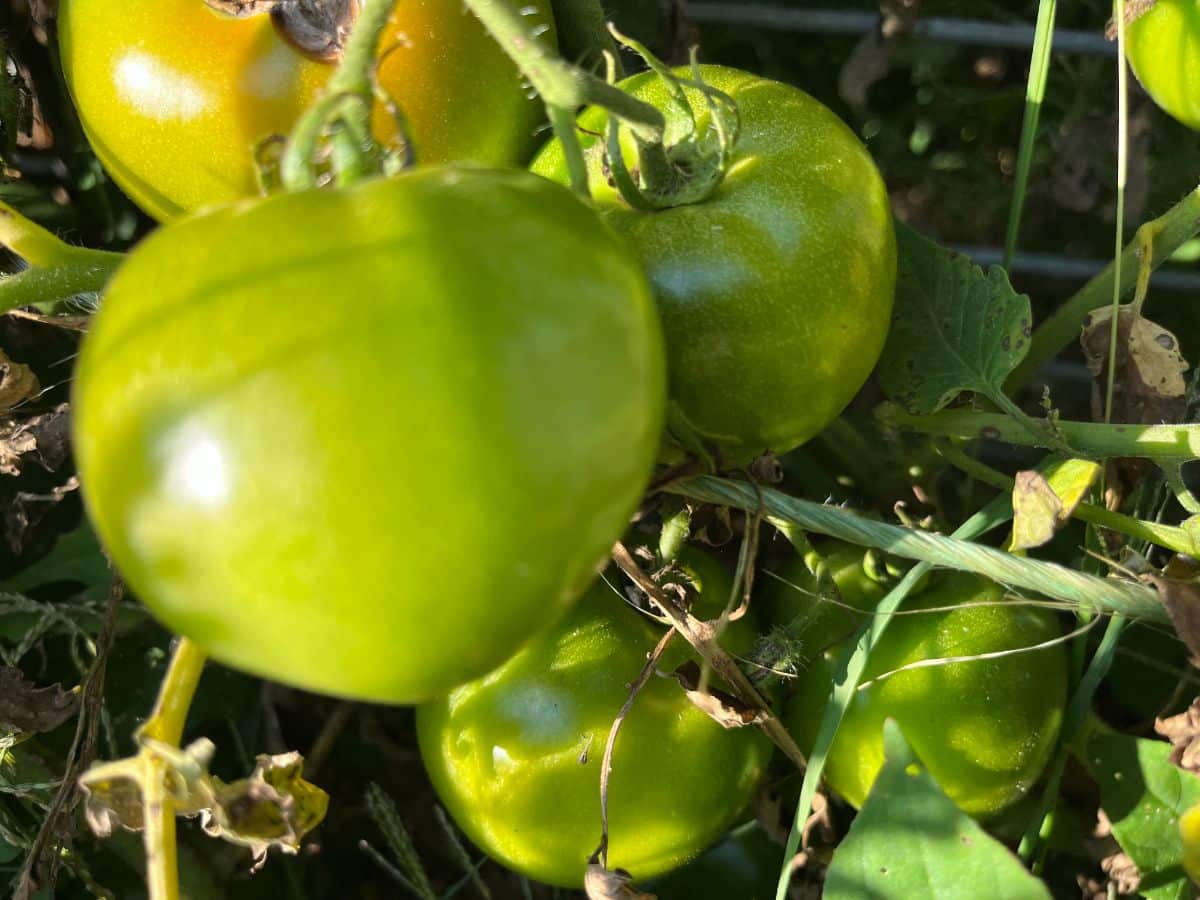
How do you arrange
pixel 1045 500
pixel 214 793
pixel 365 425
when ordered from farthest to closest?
1. pixel 1045 500
2. pixel 214 793
3. pixel 365 425

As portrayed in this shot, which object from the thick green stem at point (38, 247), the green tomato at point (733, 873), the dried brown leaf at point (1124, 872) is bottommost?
the green tomato at point (733, 873)

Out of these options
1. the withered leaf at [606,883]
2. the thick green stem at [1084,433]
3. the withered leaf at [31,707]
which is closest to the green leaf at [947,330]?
the thick green stem at [1084,433]

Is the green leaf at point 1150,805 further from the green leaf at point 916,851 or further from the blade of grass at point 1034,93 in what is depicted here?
the blade of grass at point 1034,93

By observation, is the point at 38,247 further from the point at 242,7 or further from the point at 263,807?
the point at 263,807

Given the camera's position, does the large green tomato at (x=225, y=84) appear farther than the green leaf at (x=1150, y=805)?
No

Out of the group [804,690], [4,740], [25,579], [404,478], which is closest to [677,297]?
[404,478]

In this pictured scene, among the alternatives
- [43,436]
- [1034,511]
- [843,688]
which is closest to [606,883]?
[843,688]
